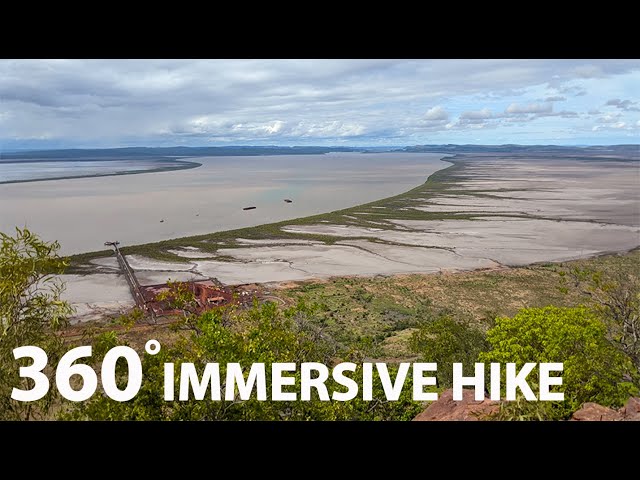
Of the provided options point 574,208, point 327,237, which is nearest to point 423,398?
point 327,237

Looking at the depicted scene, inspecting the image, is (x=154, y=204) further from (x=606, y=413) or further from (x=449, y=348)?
(x=606, y=413)

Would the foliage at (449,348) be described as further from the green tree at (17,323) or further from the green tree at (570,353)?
the green tree at (17,323)

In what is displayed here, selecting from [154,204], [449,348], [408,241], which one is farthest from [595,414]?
[154,204]

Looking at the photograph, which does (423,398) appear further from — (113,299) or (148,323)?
(113,299)

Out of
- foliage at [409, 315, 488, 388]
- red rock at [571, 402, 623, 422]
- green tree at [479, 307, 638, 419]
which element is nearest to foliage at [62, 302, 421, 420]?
green tree at [479, 307, 638, 419]

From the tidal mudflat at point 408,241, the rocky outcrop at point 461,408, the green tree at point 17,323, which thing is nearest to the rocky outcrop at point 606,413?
the rocky outcrop at point 461,408
